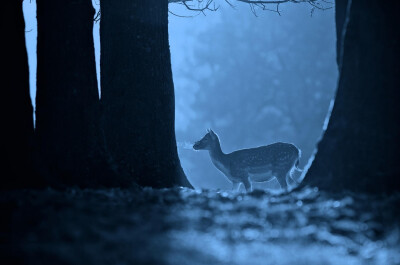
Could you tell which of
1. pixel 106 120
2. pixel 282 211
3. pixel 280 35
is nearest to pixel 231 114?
pixel 280 35

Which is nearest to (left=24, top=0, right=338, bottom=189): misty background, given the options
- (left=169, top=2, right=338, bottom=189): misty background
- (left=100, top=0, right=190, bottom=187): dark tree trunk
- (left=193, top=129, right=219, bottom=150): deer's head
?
(left=169, top=2, right=338, bottom=189): misty background

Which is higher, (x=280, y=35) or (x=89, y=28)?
(x=280, y=35)

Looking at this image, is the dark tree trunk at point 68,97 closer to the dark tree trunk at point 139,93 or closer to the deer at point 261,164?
the dark tree trunk at point 139,93

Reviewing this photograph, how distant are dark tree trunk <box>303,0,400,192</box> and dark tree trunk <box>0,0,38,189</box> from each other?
2407 millimetres

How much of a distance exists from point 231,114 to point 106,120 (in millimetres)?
36501

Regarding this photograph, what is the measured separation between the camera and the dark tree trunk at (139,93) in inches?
269

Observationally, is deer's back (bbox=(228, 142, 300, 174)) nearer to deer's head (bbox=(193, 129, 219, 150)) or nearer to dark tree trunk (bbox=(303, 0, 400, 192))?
Answer: deer's head (bbox=(193, 129, 219, 150))

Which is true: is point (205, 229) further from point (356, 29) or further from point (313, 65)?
point (313, 65)

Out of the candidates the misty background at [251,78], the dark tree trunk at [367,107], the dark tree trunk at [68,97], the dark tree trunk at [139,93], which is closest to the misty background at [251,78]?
the misty background at [251,78]

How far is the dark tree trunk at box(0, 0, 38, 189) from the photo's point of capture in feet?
16.0

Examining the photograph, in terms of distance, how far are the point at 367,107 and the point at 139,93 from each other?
2967 mm

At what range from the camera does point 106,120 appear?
7.02m

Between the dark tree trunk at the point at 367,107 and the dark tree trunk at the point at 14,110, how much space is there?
7.90 feet

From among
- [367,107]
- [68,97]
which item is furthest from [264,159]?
[367,107]
